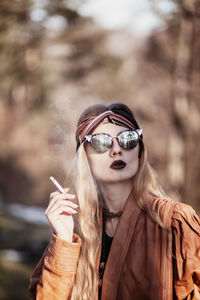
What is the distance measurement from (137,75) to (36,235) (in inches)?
260

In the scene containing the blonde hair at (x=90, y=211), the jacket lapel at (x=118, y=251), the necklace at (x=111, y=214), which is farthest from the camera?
the necklace at (x=111, y=214)

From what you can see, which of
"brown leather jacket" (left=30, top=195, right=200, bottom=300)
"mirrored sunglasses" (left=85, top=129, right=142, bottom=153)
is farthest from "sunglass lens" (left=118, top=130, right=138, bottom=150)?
"brown leather jacket" (left=30, top=195, right=200, bottom=300)

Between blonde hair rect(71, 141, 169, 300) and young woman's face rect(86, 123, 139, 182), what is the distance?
6 centimetres

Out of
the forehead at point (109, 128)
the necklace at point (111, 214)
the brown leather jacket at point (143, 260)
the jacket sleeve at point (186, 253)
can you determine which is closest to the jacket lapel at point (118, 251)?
the brown leather jacket at point (143, 260)

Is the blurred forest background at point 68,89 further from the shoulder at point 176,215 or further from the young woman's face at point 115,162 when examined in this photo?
the shoulder at point 176,215

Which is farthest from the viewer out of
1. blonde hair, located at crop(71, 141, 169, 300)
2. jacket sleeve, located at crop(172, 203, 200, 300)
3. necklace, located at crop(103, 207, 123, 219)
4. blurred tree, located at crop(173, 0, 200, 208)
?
blurred tree, located at crop(173, 0, 200, 208)

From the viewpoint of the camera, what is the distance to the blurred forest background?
25.4 feet

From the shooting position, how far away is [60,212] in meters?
1.79

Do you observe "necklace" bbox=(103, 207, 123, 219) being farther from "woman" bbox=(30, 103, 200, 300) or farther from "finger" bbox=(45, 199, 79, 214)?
"finger" bbox=(45, 199, 79, 214)

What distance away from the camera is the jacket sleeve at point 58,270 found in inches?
69.2

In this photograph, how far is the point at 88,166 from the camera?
1954 millimetres

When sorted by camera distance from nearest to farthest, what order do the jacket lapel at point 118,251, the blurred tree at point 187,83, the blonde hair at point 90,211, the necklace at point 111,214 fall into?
the jacket lapel at point 118,251
the blonde hair at point 90,211
the necklace at point 111,214
the blurred tree at point 187,83

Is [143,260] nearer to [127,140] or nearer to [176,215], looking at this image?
[176,215]

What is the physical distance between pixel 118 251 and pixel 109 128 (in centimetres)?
58
